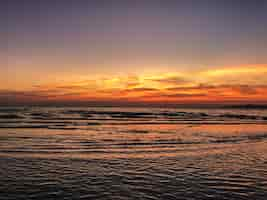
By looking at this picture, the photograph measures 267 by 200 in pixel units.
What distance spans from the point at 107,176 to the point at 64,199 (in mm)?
2362

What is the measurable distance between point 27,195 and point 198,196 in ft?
14.1

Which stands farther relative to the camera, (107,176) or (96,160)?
(96,160)

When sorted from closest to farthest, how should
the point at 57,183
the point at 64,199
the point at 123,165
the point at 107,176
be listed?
the point at 64,199 → the point at 57,183 → the point at 107,176 → the point at 123,165

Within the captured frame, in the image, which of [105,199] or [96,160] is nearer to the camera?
[105,199]

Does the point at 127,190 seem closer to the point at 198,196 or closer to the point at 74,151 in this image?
the point at 198,196

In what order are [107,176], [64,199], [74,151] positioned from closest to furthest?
[64,199], [107,176], [74,151]

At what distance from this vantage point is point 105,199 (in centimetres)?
658

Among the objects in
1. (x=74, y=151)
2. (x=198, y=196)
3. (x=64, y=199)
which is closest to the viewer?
(x=64, y=199)

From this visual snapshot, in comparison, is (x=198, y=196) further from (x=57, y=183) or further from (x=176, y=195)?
(x=57, y=183)

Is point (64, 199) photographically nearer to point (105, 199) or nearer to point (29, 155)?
point (105, 199)

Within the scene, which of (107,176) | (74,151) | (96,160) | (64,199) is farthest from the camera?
(74,151)

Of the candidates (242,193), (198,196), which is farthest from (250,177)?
(198,196)

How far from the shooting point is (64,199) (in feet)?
21.3

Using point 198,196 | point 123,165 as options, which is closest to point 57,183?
point 123,165
